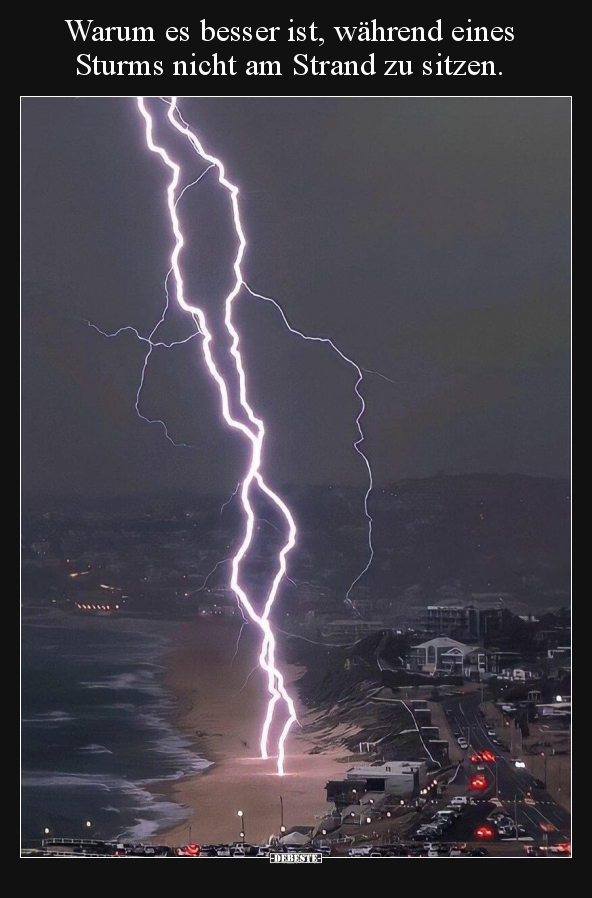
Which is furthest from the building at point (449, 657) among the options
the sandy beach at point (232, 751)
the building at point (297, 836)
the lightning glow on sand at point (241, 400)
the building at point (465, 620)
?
the building at point (297, 836)

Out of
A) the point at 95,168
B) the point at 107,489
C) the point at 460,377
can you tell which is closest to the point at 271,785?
the point at 107,489

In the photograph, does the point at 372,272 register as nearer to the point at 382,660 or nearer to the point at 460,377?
the point at 460,377

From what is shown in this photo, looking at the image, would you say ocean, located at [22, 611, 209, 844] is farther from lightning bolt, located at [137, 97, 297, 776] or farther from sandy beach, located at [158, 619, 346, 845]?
lightning bolt, located at [137, 97, 297, 776]

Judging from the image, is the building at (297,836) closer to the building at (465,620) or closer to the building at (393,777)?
the building at (393,777)

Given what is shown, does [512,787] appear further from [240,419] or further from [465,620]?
[240,419]

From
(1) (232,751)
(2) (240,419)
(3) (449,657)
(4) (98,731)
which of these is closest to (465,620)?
(3) (449,657)
